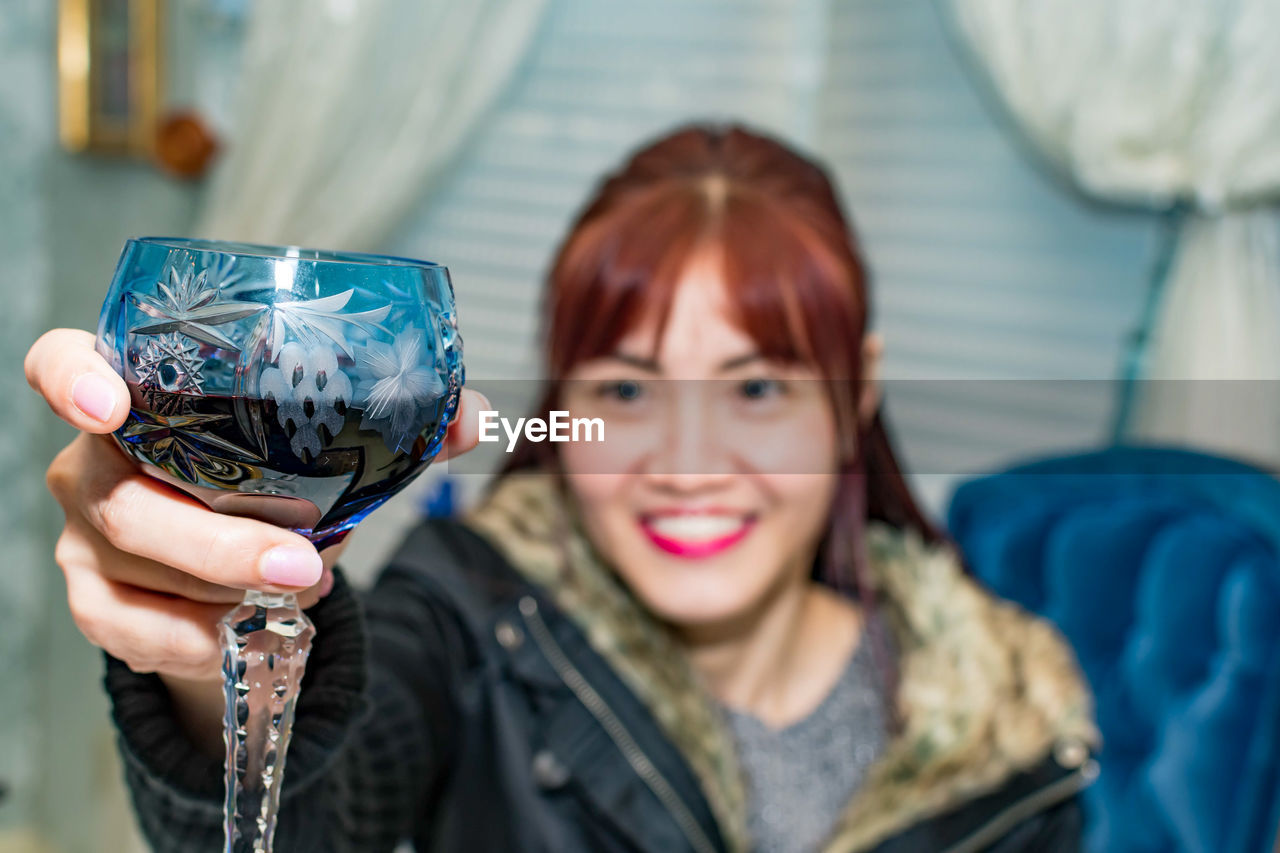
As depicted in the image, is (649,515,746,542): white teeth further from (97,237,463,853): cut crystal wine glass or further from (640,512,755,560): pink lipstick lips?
(97,237,463,853): cut crystal wine glass

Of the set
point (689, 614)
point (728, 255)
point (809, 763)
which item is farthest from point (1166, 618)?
point (728, 255)

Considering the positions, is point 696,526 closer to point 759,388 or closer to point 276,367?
point 759,388

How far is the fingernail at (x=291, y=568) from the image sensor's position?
46cm

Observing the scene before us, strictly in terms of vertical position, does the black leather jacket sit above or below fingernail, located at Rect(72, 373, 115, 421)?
below

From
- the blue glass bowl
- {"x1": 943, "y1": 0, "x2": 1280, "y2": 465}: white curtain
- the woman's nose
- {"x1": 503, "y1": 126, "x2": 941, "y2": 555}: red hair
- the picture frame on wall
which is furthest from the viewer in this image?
the picture frame on wall

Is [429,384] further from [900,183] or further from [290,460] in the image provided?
[900,183]

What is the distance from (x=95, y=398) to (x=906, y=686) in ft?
3.60

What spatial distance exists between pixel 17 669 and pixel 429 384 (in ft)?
8.82

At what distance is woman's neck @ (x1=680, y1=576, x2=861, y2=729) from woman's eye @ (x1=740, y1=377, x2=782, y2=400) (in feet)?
1.22

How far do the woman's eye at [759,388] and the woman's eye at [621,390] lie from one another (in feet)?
0.37

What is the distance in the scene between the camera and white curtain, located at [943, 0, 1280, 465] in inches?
74.1

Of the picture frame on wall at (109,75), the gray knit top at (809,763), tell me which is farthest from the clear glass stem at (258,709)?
the picture frame on wall at (109,75)

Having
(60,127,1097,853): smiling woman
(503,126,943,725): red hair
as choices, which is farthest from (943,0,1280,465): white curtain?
(503,126,943,725): red hair

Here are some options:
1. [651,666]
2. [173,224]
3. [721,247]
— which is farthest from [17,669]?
[721,247]
